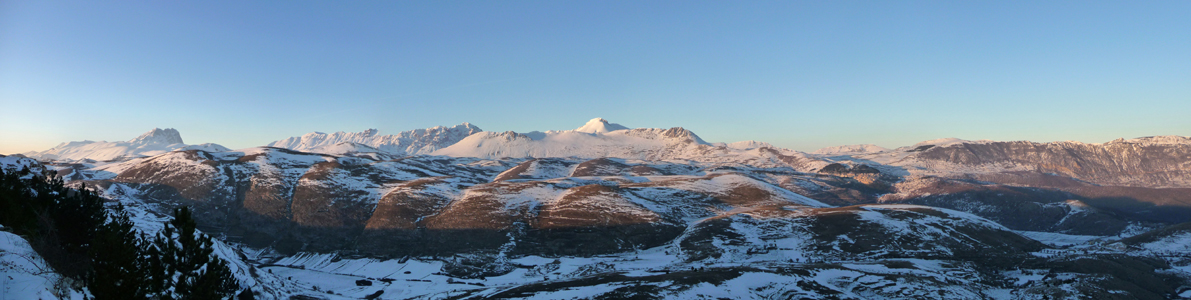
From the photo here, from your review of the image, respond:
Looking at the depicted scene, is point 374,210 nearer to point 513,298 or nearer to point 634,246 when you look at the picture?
point 634,246

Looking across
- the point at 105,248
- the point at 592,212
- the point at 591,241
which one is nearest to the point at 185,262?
the point at 105,248

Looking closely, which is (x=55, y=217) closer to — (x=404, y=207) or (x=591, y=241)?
(x=591, y=241)

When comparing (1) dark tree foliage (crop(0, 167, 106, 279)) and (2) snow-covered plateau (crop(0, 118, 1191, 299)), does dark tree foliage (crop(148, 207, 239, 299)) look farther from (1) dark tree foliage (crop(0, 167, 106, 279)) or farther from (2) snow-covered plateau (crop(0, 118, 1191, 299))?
(1) dark tree foliage (crop(0, 167, 106, 279))

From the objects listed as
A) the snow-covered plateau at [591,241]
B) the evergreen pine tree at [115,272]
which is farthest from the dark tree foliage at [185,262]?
the snow-covered plateau at [591,241]

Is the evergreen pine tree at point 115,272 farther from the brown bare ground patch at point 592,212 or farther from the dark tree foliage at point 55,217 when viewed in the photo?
the brown bare ground patch at point 592,212

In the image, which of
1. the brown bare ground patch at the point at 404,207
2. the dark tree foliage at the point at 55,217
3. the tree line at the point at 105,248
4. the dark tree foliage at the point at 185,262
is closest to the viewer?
the tree line at the point at 105,248

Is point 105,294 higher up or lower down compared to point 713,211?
higher up

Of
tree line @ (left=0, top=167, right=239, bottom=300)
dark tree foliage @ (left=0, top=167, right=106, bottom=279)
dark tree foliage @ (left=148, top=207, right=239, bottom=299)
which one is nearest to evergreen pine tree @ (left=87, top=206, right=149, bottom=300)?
tree line @ (left=0, top=167, right=239, bottom=300)

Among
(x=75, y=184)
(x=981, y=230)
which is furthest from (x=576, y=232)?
(x=75, y=184)
